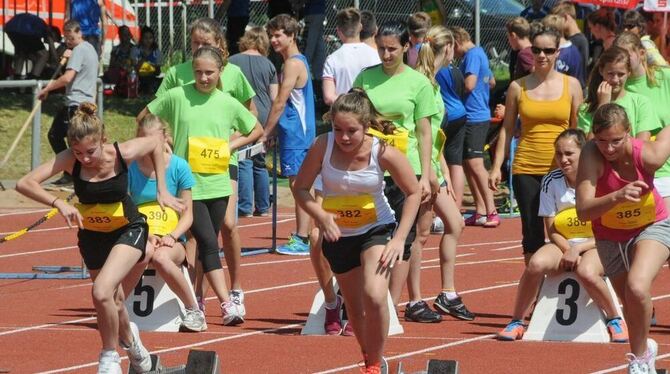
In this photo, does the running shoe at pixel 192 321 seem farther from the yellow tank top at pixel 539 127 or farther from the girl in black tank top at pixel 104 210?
the yellow tank top at pixel 539 127

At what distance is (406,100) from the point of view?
386 inches

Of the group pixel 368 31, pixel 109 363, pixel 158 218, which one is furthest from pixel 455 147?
pixel 109 363

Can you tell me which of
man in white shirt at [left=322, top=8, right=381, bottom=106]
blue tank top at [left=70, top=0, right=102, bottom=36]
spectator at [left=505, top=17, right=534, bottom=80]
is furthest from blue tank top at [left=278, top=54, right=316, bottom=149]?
blue tank top at [left=70, top=0, right=102, bottom=36]

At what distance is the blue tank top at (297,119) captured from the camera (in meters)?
13.9

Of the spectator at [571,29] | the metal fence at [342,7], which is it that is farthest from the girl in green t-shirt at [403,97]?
the metal fence at [342,7]

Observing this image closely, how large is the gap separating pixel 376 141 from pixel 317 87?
14.2 m

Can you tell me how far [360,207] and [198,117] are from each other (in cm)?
268

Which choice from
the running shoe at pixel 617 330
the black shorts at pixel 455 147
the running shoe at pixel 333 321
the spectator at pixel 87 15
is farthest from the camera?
the spectator at pixel 87 15

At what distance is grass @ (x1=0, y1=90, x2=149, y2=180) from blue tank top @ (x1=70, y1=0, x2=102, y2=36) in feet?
4.61

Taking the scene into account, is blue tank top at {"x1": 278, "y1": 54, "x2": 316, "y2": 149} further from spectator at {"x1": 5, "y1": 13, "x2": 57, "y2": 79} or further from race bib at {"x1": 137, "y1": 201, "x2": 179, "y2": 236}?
spectator at {"x1": 5, "y1": 13, "x2": 57, "y2": 79}

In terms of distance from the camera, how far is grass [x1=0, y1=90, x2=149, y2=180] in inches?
791

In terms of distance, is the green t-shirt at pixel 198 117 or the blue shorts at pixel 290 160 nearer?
the green t-shirt at pixel 198 117

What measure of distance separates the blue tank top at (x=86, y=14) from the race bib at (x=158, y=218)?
1180 cm

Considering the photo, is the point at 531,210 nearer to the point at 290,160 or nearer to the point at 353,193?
the point at 353,193
